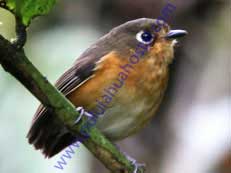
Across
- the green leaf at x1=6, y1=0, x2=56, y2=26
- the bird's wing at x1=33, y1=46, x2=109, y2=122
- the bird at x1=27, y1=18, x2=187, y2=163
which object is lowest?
the bird at x1=27, y1=18, x2=187, y2=163

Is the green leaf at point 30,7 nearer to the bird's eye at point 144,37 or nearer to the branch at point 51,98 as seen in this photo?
the branch at point 51,98

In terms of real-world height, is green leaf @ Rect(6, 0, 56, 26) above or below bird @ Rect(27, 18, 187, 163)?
above

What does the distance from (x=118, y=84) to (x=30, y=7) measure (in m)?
1.52

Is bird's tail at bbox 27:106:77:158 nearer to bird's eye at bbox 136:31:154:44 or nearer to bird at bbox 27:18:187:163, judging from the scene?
bird at bbox 27:18:187:163

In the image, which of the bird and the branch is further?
the bird

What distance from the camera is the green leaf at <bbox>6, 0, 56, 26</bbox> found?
7.43ft

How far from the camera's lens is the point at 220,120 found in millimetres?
5352

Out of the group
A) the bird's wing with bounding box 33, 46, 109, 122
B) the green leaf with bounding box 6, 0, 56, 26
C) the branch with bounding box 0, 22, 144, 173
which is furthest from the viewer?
the bird's wing with bounding box 33, 46, 109, 122

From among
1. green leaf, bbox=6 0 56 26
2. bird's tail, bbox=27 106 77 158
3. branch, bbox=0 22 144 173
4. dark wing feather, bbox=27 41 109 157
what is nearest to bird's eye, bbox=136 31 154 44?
dark wing feather, bbox=27 41 109 157

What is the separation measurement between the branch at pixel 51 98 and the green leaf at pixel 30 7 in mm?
122

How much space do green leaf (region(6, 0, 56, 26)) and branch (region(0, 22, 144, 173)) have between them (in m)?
0.12

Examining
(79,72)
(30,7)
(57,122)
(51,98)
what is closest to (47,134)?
(57,122)

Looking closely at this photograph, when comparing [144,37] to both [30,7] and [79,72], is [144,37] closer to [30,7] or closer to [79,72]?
[79,72]

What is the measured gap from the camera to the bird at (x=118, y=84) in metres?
3.75
